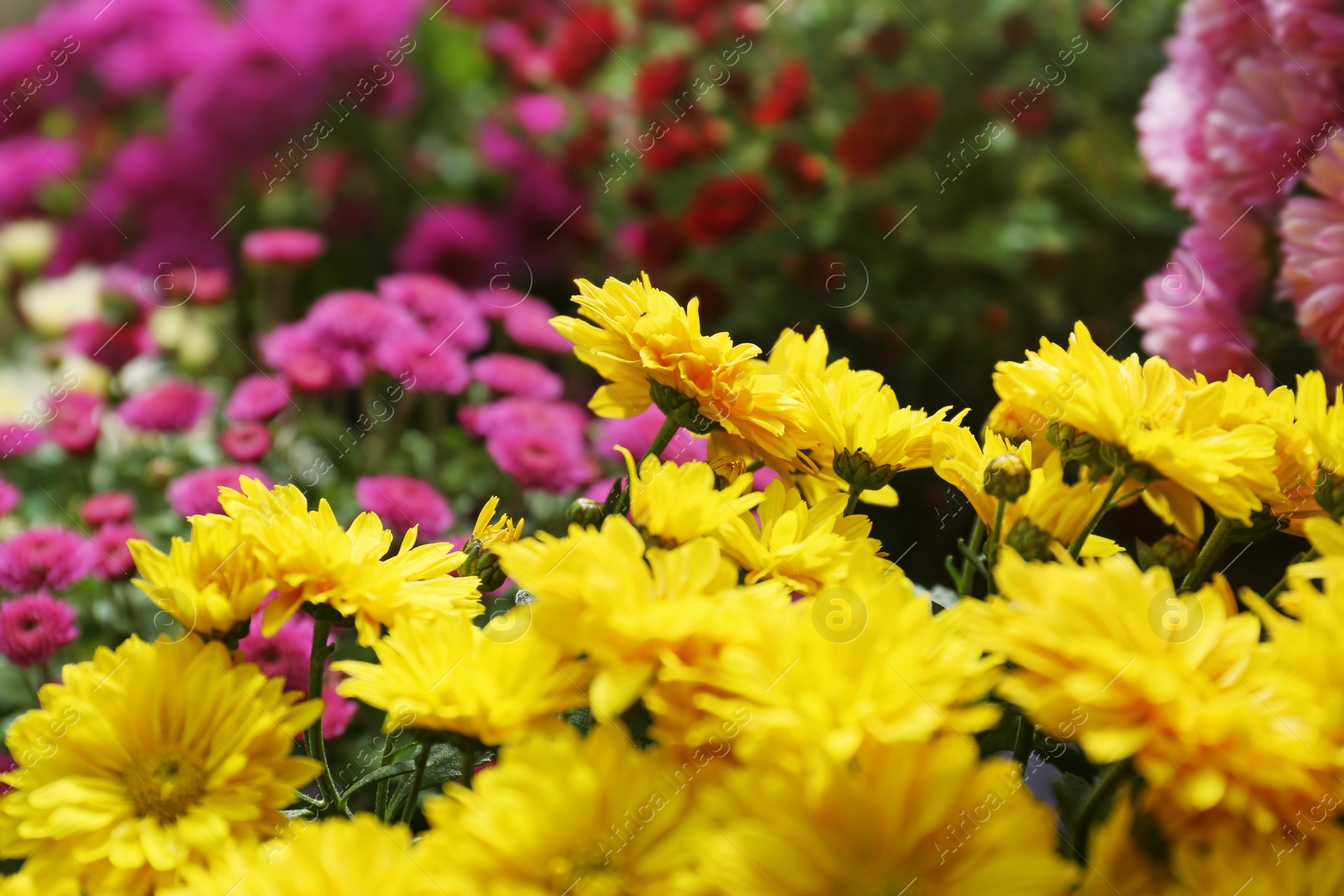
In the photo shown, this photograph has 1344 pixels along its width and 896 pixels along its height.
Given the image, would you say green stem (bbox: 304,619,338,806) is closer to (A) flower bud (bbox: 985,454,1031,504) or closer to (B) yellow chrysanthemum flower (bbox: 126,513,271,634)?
(B) yellow chrysanthemum flower (bbox: 126,513,271,634)

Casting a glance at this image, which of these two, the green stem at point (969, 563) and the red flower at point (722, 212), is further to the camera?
the red flower at point (722, 212)

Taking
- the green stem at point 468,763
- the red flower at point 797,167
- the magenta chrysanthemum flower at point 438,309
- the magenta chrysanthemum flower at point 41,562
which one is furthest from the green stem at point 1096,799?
the red flower at point 797,167

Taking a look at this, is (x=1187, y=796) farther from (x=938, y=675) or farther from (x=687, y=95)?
(x=687, y=95)

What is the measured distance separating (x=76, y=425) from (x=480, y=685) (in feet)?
2.51

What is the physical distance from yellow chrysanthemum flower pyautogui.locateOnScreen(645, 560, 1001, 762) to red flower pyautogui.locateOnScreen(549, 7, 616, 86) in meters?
1.48

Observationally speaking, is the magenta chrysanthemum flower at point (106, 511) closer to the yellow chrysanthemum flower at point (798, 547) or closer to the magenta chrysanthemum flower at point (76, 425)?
the magenta chrysanthemum flower at point (76, 425)

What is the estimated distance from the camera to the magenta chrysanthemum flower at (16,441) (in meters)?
1.03

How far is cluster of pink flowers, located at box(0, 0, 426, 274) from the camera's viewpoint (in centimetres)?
160

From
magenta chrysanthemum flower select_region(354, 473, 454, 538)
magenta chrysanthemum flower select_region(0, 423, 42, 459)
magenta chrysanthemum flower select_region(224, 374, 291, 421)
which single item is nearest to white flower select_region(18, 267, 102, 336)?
magenta chrysanthemum flower select_region(0, 423, 42, 459)

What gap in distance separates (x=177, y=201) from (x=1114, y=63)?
1.34 m

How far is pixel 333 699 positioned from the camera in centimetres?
69

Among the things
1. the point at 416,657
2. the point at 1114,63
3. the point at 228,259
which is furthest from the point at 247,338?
the point at 416,657

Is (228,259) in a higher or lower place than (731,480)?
higher

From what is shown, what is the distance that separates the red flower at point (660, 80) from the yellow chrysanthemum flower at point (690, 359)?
44.3 inches
